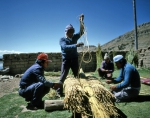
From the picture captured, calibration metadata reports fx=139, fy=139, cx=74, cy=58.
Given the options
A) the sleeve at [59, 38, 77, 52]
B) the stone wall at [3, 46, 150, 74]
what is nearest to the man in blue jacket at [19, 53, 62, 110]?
the sleeve at [59, 38, 77, 52]

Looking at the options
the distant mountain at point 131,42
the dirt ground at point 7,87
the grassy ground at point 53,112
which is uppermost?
the distant mountain at point 131,42

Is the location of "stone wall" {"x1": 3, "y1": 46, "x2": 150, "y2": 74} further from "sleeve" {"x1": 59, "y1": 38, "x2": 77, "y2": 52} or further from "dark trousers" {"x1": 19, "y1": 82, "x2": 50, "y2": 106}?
"dark trousers" {"x1": 19, "y1": 82, "x2": 50, "y2": 106}

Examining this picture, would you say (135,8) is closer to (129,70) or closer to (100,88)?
(129,70)

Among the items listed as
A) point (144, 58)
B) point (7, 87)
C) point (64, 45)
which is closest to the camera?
point (64, 45)

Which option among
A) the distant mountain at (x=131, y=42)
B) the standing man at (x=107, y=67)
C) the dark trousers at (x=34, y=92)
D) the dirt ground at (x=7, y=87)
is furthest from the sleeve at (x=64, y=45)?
the distant mountain at (x=131, y=42)

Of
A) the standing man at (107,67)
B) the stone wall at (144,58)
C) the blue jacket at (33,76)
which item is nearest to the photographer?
the blue jacket at (33,76)

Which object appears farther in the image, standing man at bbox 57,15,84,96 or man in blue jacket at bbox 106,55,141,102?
standing man at bbox 57,15,84,96

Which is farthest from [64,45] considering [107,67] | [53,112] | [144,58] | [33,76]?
[144,58]

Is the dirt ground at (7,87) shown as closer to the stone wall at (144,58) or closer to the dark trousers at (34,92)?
the dark trousers at (34,92)

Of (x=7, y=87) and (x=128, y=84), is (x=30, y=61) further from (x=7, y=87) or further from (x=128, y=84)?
(x=128, y=84)

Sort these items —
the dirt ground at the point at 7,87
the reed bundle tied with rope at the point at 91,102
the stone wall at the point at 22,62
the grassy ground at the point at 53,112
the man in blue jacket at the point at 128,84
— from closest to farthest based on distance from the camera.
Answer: the reed bundle tied with rope at the point at 91,102, the grassy ground at the point at 53,112, the man in blue jacket at the point at 128,84, the dirt ground at the point at 7,87, the stone wall at the point at 22,62

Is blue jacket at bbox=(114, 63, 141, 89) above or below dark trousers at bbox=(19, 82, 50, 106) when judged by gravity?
above

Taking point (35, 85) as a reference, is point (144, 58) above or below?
above

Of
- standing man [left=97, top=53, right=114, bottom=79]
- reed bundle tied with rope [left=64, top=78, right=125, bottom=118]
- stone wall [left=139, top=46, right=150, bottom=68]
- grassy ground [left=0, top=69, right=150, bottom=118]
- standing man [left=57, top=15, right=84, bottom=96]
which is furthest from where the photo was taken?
stone wall [left=139, top=46, right=150, bottom=68]
